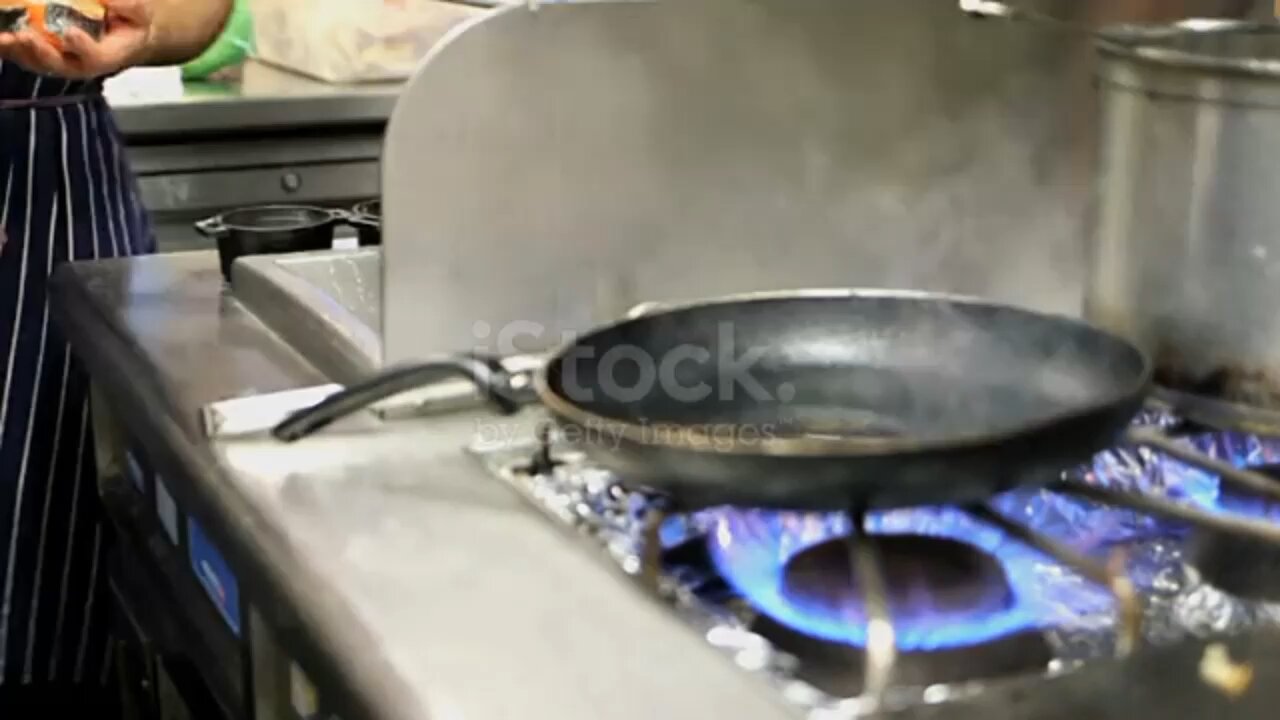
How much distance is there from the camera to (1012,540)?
653 mm

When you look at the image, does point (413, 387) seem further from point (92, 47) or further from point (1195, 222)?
point (92, 47)

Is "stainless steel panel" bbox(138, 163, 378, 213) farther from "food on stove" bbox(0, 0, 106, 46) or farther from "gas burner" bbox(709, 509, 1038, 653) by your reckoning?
"gas burner" bbox(709, 509, 1038, 653)

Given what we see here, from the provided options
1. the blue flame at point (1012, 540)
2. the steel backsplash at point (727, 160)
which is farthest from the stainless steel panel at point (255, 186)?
the blue flame at point (1012, 540)

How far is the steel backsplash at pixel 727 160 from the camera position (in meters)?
0.87

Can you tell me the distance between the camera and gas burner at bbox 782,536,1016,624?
0.59 metres

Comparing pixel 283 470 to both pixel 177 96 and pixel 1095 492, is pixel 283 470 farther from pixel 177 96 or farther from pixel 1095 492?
pixel 177 96

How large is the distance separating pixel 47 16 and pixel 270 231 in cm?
21

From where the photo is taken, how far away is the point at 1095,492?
674 mm

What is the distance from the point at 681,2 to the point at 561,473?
319mm

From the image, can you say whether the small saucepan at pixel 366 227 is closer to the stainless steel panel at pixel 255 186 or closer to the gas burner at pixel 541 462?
the gas burner at pixel 541 462

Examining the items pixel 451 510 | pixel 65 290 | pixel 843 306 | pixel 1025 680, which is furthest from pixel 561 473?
pixel 65 290

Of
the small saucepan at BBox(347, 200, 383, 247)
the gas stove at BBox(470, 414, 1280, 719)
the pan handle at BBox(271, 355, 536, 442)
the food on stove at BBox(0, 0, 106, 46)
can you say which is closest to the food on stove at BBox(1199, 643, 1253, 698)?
the gas stove at BBox(470, 414, 1280, 719)

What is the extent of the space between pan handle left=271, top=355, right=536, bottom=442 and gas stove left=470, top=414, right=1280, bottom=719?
0.05 m

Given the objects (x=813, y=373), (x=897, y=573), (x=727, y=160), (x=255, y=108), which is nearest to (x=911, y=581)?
(x=897, y=573)
